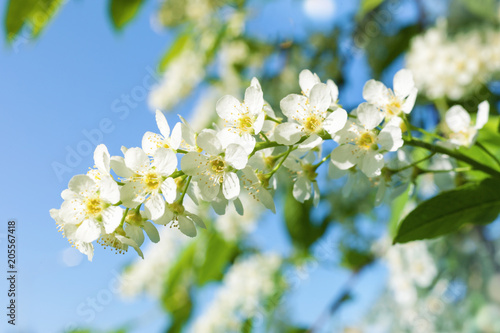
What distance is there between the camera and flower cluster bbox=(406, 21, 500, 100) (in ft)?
8.16

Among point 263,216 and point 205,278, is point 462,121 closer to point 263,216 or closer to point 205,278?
point 205,278

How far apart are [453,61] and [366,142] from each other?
76.5 inches

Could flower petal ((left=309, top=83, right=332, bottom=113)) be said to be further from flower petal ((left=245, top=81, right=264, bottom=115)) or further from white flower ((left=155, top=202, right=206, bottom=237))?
white flower ((left=155, top=202, right=206, bottom=237))

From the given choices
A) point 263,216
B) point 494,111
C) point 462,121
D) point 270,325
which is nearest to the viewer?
point 462,121

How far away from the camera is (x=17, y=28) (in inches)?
75.4

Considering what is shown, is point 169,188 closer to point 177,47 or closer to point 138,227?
point 138,227

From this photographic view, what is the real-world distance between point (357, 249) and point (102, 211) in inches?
97.1

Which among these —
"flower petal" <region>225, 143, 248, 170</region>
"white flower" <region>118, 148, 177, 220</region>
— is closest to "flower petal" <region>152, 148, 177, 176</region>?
"white flower" <region>118, 148, 177, 220</region>

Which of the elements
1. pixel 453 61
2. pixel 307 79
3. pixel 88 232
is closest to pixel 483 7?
pixel 453 61

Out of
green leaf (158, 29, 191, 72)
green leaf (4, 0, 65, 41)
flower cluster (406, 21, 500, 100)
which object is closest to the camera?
green leaf (4, 0, 65, 41)

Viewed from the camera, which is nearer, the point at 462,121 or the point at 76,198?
the point at 76,198

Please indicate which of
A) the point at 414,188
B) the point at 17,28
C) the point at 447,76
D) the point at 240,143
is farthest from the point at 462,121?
→ the point at 17,28

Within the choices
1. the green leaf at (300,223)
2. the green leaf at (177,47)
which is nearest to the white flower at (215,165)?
the green leaf at (300,223)

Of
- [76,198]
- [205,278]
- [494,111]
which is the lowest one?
[494,111]
